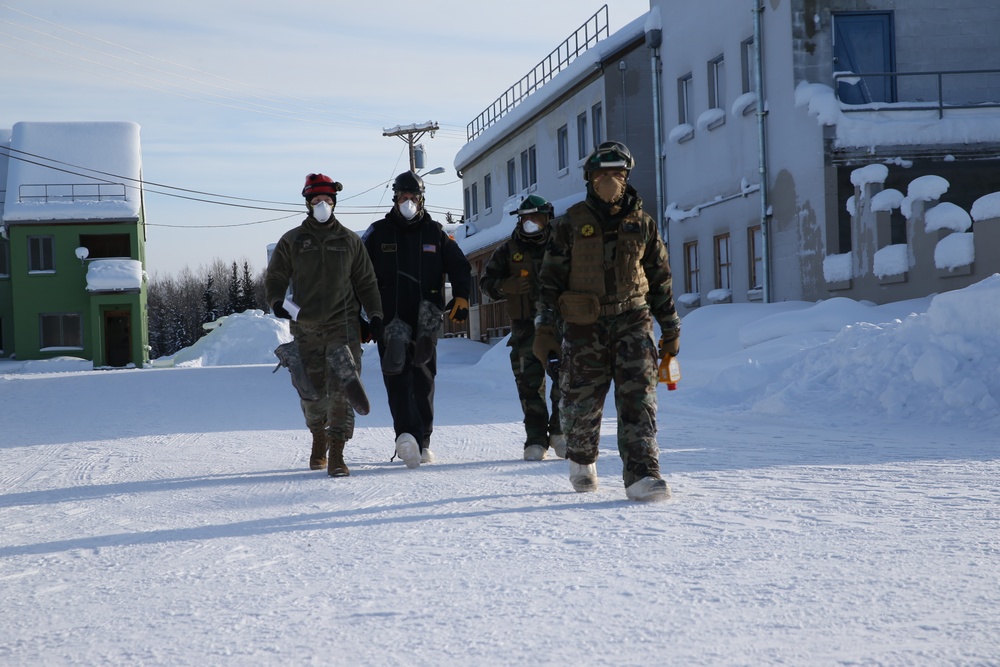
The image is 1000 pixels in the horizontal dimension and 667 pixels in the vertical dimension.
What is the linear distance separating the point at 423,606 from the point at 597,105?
24.0m

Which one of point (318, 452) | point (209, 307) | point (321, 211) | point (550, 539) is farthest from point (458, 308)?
point (209, 307)

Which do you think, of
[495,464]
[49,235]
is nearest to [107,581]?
[495,464]

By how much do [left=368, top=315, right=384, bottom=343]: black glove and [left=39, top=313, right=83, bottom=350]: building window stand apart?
35.3m

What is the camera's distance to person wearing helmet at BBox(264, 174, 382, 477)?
736 centimetres

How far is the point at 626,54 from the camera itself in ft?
85.2

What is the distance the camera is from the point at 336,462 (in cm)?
718

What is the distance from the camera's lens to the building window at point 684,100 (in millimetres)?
22922

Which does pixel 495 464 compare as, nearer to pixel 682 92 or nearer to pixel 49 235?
pixel 682 92

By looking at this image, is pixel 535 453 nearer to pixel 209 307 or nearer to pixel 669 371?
pixel 669 371

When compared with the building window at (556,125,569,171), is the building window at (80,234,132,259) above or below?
below

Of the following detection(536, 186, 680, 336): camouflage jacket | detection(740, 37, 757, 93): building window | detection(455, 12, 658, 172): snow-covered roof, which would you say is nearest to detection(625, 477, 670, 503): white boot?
detection(536, 186, 680, 336): camouflage jacket

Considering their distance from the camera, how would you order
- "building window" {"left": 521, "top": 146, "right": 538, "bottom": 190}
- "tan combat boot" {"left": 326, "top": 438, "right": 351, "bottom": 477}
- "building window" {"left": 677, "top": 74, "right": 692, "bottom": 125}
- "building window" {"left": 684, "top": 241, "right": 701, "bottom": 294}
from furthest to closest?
"building window" {"left": 521, "top": 146, "right": 538, "bottom": 190}, "building window" {"left": 677, "top": 74, "right": 692, "bottom": 125}, "building window" {"left": 684, "top": 241, "right": 701, "bottom": 294}, "tan combat boot" {"left": 326, "top": 438, "right": 351, "bottom": 477}

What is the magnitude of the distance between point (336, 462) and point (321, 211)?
161 centimetres

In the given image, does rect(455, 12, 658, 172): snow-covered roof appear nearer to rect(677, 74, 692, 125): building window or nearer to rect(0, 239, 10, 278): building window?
rect(677, 74, 692, 125): building window
